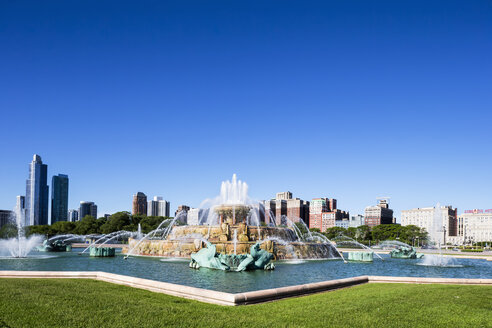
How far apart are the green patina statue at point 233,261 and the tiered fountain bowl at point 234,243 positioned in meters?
6.89

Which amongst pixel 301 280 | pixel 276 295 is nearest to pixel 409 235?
pixel 301 280

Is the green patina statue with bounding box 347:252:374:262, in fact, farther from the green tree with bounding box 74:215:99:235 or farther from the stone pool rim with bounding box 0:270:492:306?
the green tree with bounding box 74:215:99:235

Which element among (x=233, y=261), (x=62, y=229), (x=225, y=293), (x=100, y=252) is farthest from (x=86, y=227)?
(x=225, y=293)

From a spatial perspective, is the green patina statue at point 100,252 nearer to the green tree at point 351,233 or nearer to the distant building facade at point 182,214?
the distant building facade at point 182,214

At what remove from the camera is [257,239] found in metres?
35.7

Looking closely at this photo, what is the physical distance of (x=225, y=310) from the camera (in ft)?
35.8

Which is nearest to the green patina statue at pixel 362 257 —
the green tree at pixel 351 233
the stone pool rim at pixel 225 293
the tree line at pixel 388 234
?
the stone pool rim at pixel 225 293

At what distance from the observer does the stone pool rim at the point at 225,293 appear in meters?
12.1

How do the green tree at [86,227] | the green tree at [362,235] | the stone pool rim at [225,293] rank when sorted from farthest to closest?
the green tree at [362,235] → the green tree at [86,227] → the stone pool rim at [225,293]

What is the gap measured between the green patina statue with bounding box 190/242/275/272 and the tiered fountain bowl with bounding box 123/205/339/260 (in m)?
6.89

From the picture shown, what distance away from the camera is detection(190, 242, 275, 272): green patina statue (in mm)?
23633

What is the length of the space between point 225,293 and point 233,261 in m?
12.7

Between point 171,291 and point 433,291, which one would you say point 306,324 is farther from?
point 433,291

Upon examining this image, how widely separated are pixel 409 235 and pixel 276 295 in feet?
315
